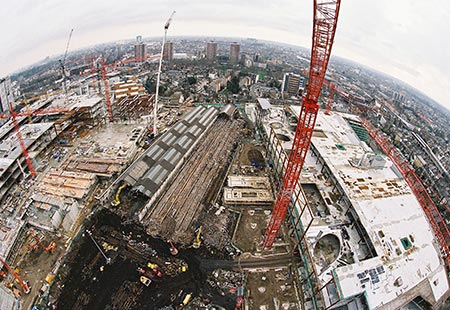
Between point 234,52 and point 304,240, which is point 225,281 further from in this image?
point 234,52

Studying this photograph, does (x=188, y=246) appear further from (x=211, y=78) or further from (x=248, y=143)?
(x=211, y=78)

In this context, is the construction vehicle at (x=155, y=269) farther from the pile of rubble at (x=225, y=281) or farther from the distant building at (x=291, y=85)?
the distant building at (x=291, y=85)

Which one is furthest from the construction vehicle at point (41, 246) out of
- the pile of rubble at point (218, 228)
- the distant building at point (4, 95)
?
the distant building at point (4, 95)

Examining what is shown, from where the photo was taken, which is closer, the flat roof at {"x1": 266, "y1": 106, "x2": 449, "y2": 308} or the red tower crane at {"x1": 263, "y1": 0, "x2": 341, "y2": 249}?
the red tower crane at {"x1": 263, "y1": 0, "x2": 341, "y2": 249}

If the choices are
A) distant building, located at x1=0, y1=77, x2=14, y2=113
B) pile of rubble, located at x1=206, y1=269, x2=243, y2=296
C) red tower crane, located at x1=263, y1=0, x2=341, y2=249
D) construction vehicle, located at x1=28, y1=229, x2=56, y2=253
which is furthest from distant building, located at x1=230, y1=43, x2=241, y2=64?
pile of rubble, located at x1=206, y1=269, x2=243, y2=296

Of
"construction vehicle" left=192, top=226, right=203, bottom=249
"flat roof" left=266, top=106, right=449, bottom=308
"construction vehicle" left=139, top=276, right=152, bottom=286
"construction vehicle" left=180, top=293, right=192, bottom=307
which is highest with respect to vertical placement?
"flat roof" left=266, top=106, right=449, bottom=308

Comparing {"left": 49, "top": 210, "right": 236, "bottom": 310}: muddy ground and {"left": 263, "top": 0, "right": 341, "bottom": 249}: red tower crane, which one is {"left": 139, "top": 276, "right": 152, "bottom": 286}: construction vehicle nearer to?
{"left": 49, "top": 210, "right": 236, "bottom": 310}: muddy ground

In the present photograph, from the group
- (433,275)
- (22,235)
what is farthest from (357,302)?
(22,235)
